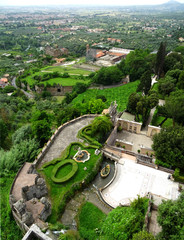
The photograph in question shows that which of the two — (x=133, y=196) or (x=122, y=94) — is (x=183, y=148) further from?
(x=122, y=94)

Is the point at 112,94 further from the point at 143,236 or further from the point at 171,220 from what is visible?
the point at 143,236

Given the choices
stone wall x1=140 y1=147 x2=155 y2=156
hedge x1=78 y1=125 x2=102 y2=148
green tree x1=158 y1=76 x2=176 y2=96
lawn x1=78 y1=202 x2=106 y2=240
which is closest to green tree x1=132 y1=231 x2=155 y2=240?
lawn x1=78 y1=202 x2=106 y2=240

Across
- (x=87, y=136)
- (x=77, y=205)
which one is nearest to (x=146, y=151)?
(x=87, y=136)

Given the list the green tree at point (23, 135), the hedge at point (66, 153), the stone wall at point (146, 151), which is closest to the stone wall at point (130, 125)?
the stone wall at point (146, 151)

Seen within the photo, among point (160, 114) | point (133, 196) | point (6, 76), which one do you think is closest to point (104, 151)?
point (133, 196)

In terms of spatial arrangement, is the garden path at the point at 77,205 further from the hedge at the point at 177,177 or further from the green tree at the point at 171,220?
the hedge at the point at 177,177

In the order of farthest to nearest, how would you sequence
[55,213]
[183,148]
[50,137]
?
[50,137] → [183,148] → [55,213]
